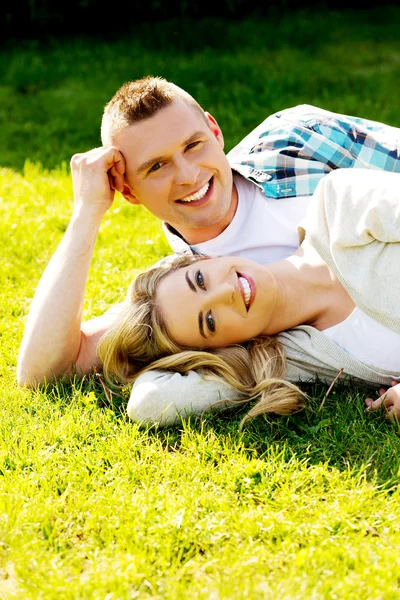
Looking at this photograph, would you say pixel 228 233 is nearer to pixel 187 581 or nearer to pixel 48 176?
pixel 187 581

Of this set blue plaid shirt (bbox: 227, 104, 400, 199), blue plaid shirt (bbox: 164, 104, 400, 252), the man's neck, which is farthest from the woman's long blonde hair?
blue plaid shirt (bbox: 227, 104, 400, 199)

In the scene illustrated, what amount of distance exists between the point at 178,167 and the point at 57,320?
3.36 ft

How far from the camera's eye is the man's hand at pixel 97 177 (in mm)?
4277

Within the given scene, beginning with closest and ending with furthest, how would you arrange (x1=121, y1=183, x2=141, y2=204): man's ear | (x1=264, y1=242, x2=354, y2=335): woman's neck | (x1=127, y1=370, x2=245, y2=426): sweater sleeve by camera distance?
(x1=127, y1=370, x2=245, y2=426): sweater sleeve < (x1=264, y1=242, x2=354, y2=335): woman's neck < (x1=121, y1=183, x2=141, y2=204): man's ear

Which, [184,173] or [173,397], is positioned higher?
[184,173]

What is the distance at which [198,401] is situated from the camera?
12.3 feet

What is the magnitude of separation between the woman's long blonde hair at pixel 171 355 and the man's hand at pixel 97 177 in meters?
0.50

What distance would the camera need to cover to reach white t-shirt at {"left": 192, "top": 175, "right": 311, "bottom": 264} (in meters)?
4.57

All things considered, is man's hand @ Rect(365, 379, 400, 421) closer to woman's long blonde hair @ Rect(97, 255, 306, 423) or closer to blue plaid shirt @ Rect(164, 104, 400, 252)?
woman's long blonde hair @ Rect(97, 255, 306, 423)

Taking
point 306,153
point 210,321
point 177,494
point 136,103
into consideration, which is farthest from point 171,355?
point 306,153

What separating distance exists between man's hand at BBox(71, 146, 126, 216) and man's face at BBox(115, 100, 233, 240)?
A: 6 centimetres

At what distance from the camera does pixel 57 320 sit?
4.04m

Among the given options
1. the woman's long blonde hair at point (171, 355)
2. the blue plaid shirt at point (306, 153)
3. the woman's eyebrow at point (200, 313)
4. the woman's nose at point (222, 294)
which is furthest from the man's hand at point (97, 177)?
the woman's nose at point (222, 294)

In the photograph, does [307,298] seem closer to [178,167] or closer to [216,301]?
[216,301]
